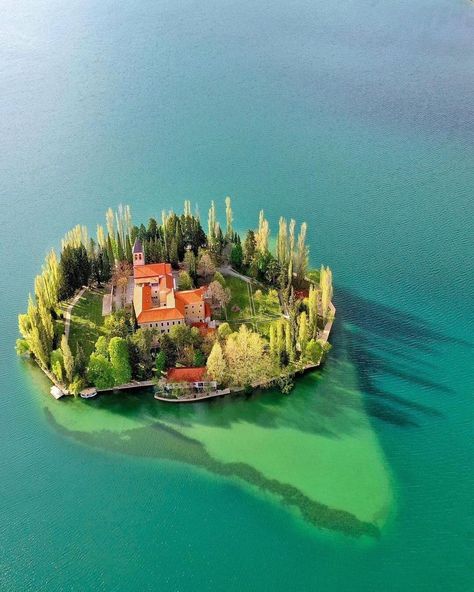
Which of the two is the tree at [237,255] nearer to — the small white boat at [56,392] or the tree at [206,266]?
the tree at [206,266]

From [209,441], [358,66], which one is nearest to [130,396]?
[209,441]

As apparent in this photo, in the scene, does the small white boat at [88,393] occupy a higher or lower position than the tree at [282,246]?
lower

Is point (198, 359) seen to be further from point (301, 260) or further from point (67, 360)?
point (301, 260)

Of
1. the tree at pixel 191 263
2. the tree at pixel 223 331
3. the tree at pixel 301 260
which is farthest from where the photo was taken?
the tree at pixel 301 260

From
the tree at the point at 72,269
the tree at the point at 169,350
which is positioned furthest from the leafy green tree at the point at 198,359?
the tree at the point at 72,269

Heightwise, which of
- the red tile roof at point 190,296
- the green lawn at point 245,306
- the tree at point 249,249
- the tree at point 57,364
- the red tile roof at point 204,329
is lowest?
the tree at point 57,364

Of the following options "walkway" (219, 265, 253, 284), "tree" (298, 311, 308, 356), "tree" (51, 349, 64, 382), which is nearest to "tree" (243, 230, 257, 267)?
"walkway" (219, 265, 253, 284)
